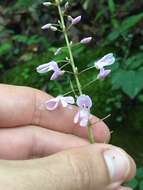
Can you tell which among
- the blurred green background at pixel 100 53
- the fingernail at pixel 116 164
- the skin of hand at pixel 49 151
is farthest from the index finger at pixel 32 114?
the blurred green background at pixel 100 53

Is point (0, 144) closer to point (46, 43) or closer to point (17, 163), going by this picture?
point (17, 163)

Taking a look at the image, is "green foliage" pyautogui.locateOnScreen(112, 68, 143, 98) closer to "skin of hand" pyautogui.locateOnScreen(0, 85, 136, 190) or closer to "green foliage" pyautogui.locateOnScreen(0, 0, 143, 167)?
"green foliage" pyautogui.locateOnScreen(0, 0, 143, 167)

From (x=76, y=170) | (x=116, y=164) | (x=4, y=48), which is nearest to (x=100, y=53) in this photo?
(x=4, y=48)

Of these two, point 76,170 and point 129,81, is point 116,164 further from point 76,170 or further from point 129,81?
point 129,81

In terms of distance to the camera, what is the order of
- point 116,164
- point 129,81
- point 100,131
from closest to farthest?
point 116,164, point 100,131, point 129,81

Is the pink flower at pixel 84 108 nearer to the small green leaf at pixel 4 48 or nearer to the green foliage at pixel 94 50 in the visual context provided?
the green foliage at pixel 94 50

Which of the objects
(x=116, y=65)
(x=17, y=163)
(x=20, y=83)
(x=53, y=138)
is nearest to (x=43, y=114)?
(x=53, y=138)
